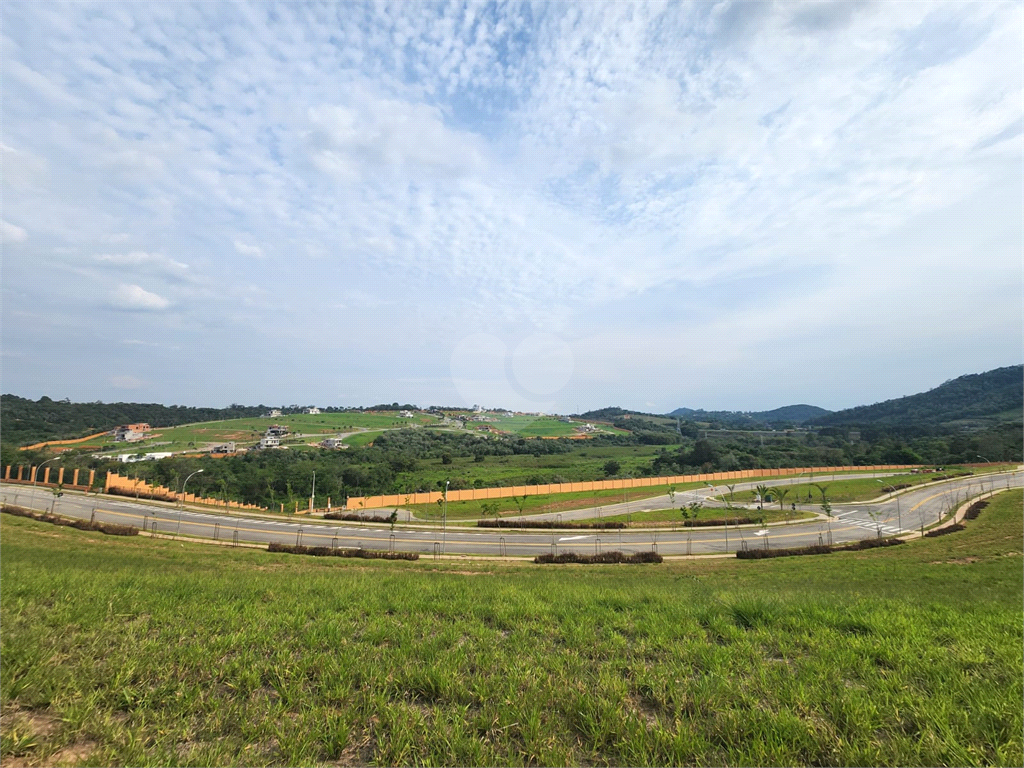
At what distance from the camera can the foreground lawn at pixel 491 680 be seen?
11.3 ft

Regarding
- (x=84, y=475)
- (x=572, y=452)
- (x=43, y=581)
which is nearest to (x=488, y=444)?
(x=572, y=452)

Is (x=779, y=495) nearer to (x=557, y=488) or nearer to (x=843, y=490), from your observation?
(x=843, y=490)

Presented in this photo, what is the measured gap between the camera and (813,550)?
35.4 metres

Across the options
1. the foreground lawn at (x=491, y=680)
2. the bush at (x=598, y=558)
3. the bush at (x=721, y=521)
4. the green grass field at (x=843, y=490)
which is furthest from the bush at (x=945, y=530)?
the foreground lawn at (x=491, y=680)

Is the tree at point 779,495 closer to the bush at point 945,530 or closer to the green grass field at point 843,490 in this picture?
the green grass field at point 843,490

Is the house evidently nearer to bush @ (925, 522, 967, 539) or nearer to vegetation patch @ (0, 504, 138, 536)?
vegetation patch @ (0, 504, 138, 536)

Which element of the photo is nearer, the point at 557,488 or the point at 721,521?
the point at 721,521

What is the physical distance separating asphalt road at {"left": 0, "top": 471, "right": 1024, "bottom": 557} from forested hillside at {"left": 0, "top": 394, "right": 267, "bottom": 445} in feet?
197

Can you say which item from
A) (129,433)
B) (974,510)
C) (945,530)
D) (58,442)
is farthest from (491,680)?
(129,433)

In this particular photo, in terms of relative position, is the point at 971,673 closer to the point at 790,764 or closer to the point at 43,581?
the point at 790,764

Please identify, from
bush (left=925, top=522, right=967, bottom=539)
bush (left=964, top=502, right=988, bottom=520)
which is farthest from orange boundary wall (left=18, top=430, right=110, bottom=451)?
bush (left=964, top=502, right=988, bottom=520)

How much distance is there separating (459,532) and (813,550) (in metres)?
32.8

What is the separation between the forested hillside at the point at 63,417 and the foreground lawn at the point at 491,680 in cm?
12676

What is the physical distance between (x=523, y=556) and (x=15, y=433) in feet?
421
